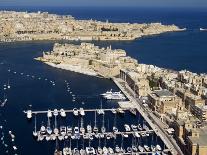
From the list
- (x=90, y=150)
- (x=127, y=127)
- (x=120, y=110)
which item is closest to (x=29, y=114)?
(x=120, y=110)

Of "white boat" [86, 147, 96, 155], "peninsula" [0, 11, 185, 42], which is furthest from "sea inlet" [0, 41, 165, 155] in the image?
"peninsula" [0, 11, 185, 42]

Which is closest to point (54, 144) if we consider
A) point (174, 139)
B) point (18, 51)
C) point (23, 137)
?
point (23, 137)

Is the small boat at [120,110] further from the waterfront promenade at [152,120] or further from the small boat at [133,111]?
the waterfront promenade at [152,120]

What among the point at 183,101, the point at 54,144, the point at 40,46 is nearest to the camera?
the point at 54,144

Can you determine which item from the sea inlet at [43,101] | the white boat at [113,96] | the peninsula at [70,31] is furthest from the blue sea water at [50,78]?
the peninsula at [70,31]

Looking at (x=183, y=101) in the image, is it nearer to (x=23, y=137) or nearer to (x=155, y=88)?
(x=155, y=88)
